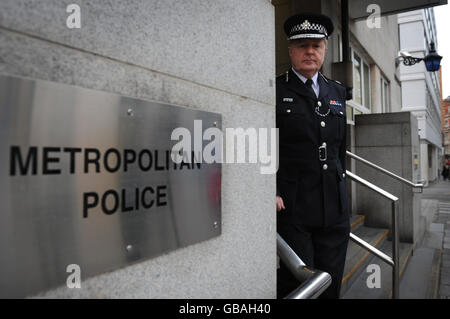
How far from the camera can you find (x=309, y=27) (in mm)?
1820

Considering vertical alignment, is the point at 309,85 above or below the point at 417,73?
below

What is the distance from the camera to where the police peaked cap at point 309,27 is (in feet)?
5.94

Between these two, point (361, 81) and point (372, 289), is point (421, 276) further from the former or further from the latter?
point (361, 81)

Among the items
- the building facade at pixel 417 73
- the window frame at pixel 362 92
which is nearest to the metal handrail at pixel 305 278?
the window frame at pixel 362 92

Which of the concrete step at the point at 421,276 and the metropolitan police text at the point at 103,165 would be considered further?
the concrete step at the point at 421,276

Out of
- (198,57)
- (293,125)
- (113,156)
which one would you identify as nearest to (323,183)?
(293,125)

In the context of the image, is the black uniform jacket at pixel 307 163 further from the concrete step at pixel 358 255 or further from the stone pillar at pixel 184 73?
the concrete step at pixel 358 255

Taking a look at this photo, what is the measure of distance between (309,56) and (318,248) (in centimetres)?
111

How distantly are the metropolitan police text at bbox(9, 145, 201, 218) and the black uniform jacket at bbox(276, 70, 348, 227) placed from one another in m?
0.93

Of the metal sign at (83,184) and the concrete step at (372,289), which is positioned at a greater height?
the metal sign at (83,184)

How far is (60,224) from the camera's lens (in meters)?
0.66

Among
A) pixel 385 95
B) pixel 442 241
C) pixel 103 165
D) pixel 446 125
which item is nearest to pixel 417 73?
pixel 385 95

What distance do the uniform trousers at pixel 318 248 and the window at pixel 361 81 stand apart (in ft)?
13.5

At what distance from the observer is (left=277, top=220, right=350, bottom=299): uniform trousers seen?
1709 mm
